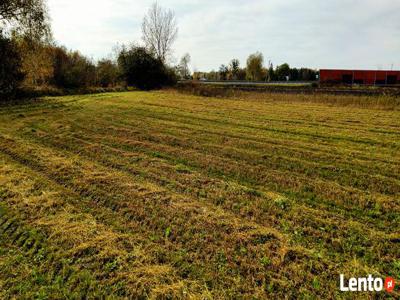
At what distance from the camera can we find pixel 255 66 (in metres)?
66.8

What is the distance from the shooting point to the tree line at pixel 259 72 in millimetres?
66875

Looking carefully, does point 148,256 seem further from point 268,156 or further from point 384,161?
point 384,161

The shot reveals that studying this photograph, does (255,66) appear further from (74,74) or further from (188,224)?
(188,224)

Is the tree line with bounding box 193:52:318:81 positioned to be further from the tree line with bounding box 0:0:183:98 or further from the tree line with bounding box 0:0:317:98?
the tree line with bounding box 0:0:183:98

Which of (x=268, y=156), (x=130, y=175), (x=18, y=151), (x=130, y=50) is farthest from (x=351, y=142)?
(x=130, y=50)

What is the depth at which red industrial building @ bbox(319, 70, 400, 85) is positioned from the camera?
3878 cm

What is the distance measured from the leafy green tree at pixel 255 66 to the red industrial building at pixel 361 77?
2872 cm

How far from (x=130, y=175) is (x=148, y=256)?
2.79 m

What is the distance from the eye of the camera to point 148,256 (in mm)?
3418

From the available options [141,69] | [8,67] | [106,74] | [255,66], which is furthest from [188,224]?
[255,66]

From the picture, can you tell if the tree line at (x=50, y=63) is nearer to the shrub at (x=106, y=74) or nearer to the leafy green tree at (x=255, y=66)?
the shrub at (x=106, y=74)

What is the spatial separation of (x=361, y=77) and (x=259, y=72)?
30.9 m

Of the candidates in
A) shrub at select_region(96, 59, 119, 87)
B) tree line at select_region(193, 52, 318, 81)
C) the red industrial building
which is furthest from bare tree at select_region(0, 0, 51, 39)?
tree line at select_region(193, 52, 318, 81)

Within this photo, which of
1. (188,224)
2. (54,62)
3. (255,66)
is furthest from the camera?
(255,66)
